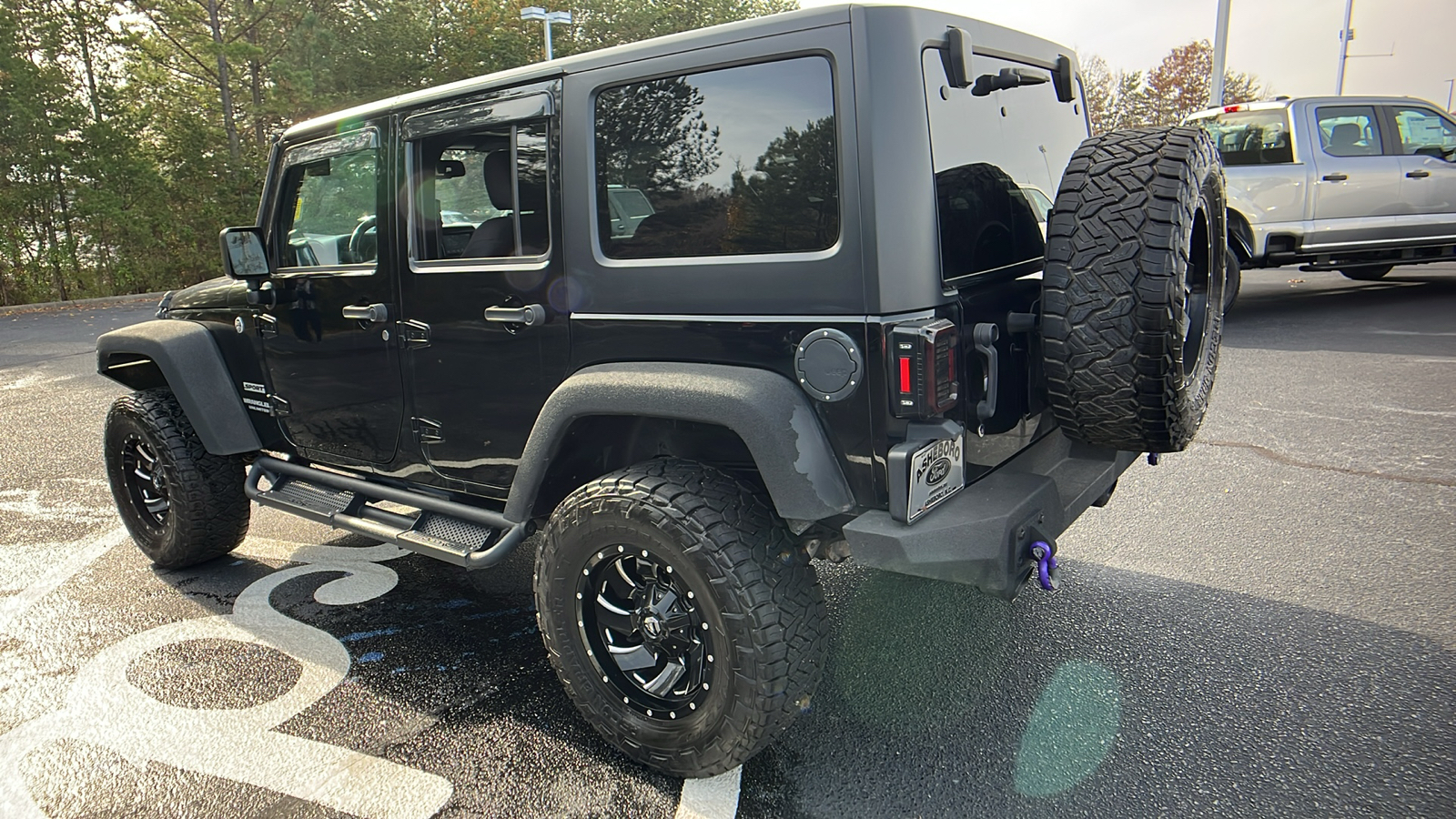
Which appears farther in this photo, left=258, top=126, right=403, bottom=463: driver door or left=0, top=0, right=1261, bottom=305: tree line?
left=0, top=0, right=1261, bottom=305: tree line

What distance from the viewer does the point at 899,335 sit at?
2.15 m

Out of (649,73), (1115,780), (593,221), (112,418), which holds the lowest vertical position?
(1115,780)

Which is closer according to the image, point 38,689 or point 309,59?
point 38,689

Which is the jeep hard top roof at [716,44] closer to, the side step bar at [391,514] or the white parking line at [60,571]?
the side step bar at [391,514]

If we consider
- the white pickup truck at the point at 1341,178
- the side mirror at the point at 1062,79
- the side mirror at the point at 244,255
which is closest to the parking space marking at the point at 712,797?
the side mirror at the point at 1062,79

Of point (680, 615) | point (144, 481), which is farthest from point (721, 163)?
point (144, 481)

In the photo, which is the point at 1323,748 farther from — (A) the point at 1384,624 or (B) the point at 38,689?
(B) the point at 38,689

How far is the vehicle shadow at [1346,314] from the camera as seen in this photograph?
8070mm

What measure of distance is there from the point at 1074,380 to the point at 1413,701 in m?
1.51

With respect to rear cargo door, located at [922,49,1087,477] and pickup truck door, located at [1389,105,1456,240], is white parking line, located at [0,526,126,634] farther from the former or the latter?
pickup truck door, located at [1389,105,1456,240]

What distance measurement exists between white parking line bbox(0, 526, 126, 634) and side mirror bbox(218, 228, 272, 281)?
64.6 inches

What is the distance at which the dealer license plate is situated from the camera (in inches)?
86.7

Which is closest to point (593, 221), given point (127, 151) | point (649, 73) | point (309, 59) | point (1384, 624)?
point (649, 73)

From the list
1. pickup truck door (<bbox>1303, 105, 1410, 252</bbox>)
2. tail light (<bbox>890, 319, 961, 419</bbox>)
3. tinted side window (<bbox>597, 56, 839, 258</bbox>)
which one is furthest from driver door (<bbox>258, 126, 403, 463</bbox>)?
pickup truck door (<bbox>1303, 105, 1410, 252</bbox>)
